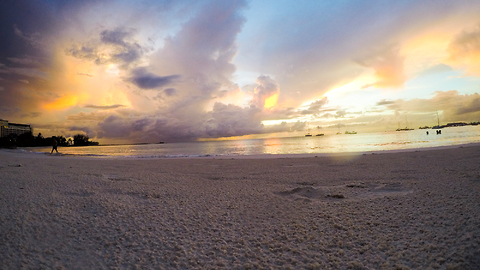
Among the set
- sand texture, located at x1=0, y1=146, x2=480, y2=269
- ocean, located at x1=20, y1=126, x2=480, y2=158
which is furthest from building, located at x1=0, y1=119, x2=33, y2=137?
sand texture, located at x1=0, y1=146, x2=480, y2=269

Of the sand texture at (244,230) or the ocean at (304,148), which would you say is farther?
the ocean at (304,148)

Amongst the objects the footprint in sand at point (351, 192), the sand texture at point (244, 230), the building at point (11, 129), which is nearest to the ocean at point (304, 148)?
the footprint in sand at point (351, 192)

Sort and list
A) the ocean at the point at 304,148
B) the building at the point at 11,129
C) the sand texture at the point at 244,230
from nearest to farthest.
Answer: the sand texture at the point at 244,230 → the ocean at the point at 304,148 → the building at the point at 11,129

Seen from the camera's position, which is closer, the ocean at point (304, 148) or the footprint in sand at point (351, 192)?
the footprint in sand at point (351, 192)

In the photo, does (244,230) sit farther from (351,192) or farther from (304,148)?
(304,148)

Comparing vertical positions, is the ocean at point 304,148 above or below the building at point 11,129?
below

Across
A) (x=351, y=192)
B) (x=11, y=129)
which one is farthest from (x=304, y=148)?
(x=11, y=129)

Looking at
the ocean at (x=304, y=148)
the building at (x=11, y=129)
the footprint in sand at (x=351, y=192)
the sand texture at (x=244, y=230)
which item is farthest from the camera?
the building at (x=11, y=129)

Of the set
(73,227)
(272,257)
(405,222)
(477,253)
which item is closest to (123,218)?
(73,227)

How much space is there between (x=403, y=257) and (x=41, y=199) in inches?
272

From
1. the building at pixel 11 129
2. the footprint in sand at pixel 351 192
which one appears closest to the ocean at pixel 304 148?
the footprint in sand at pixel 351 192

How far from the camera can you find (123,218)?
163 inches

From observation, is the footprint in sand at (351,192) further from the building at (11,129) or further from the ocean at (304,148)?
the building at (11,129)

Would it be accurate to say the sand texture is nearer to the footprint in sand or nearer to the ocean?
the footprint in sand
